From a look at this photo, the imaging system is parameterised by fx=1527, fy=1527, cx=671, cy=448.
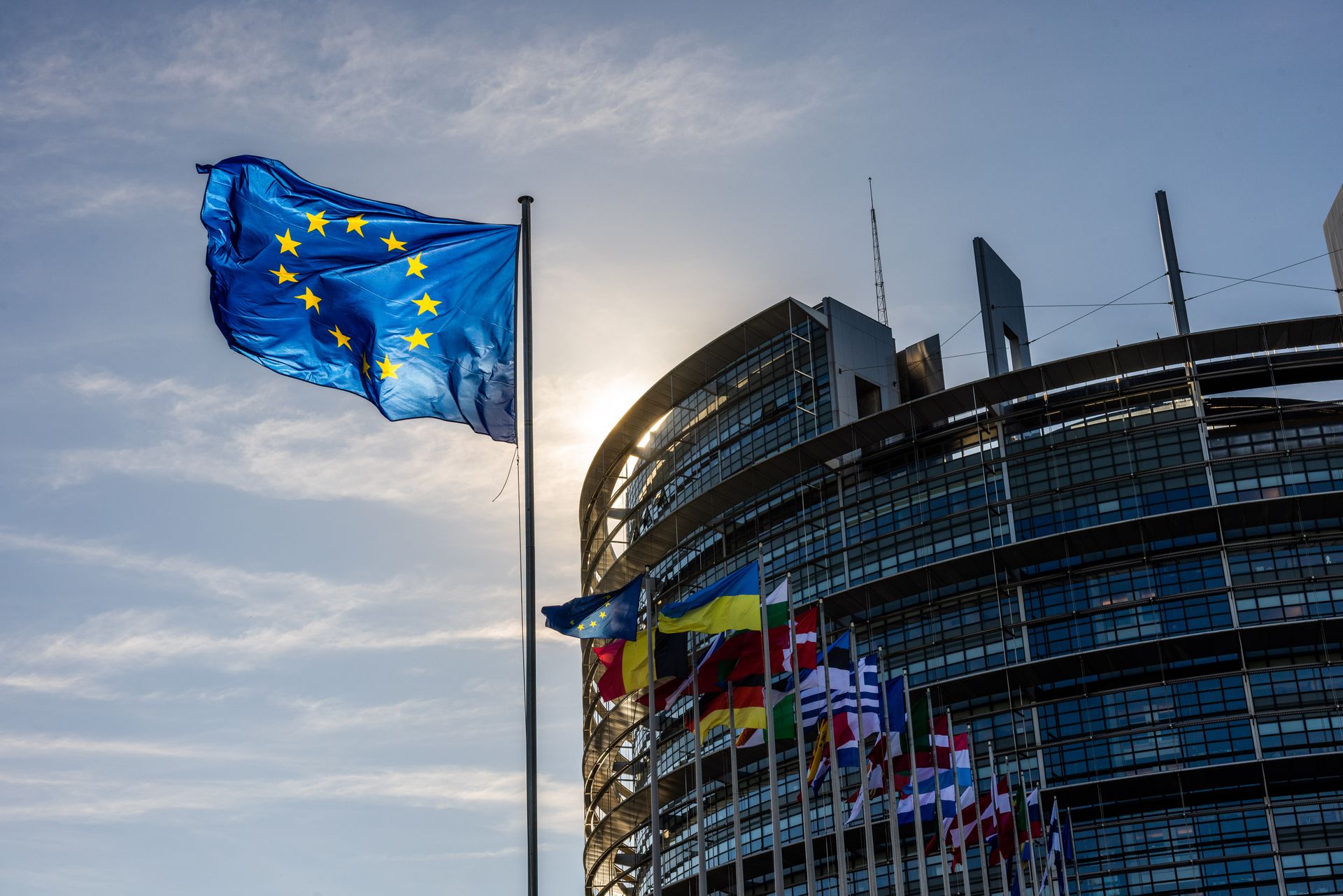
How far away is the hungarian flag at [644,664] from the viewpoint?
3278cm

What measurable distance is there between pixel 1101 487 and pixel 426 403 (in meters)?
55.0

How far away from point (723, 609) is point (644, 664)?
6.93ft

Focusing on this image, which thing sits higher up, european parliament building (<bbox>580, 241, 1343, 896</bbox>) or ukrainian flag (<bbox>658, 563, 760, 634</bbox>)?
european parliament building (<bbox>580, 241, 1343, 896</bbox>)

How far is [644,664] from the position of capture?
32844 mm

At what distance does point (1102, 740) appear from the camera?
68500 millimetres

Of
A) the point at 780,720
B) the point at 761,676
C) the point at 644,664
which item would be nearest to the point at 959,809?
the point at 780,720

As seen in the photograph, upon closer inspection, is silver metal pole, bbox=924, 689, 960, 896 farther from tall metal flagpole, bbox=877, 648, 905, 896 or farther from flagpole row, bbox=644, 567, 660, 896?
flagpole row, bbox=644, 567, 660, 896

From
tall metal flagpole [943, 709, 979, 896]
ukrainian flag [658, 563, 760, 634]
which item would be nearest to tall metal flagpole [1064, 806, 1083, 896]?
tall metal flagpole [943, 709, 979, 896]

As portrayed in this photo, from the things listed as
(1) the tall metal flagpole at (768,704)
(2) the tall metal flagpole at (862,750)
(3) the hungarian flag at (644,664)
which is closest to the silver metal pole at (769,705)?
(1) the tall metal flagpole at (768,704)

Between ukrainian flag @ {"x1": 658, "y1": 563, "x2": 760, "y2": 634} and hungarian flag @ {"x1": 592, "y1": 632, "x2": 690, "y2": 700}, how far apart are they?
589mm

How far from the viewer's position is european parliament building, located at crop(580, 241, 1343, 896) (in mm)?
66312

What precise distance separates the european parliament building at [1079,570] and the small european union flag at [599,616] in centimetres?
4236

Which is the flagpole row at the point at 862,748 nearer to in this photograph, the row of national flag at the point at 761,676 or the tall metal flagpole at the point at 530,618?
the row of national flag at the point at 761,676

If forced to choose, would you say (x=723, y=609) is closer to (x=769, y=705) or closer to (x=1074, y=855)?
(x=769, y=705)
